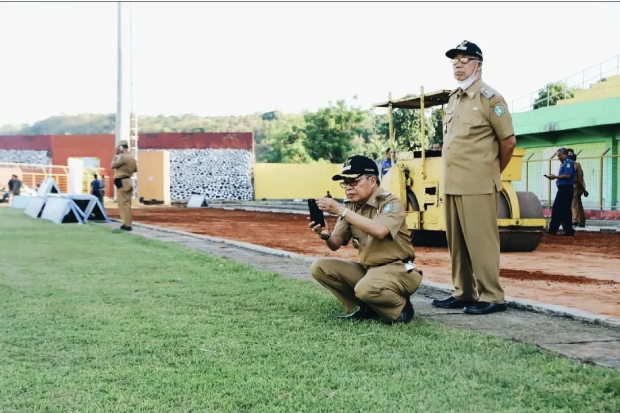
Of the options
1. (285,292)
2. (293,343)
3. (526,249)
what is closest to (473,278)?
(285,292)

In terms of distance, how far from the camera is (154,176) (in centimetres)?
3947

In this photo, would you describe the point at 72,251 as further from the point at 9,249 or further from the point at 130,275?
the point at 130,275

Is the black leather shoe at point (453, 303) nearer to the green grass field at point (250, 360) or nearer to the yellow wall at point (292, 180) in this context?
the green grass field at point (250, 360)

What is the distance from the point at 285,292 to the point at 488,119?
217 centimetres

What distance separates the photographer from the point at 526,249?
11.1 meters

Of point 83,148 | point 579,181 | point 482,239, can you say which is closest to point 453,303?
point 482,239

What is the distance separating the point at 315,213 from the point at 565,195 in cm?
1062

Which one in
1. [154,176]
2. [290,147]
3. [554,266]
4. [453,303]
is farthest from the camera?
[290,147]

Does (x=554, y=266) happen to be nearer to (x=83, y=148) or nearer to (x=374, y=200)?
(x=374, y=200)

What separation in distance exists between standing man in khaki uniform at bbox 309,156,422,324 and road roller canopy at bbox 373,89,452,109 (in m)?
5.96

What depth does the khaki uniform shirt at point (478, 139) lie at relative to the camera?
5.52 meters

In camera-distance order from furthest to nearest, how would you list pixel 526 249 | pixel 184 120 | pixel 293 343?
pixel 184 120
pixel 526 249
pixel 293 343

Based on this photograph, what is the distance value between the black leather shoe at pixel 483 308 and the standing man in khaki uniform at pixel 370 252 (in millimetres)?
553

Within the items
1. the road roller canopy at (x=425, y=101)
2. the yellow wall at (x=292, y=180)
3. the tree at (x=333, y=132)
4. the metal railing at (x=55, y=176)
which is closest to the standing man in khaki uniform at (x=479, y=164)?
the road roller canopy at (x=425, y=101)
